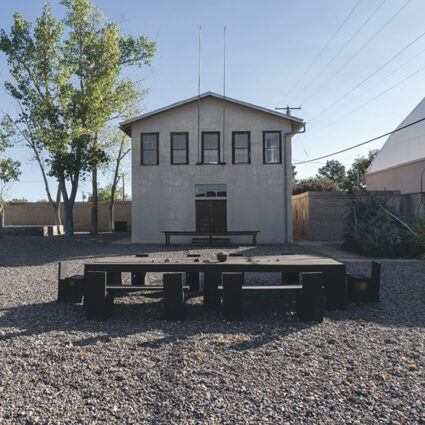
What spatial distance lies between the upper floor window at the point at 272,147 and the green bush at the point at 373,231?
3.85 meters

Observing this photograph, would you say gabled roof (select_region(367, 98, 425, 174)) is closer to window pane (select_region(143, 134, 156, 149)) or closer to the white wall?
the white wall

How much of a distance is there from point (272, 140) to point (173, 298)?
40.4ft

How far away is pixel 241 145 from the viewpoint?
621 inches

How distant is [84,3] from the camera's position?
18203mm

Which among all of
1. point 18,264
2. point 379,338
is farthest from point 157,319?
point 18,264

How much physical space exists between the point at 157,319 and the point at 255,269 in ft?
4.73

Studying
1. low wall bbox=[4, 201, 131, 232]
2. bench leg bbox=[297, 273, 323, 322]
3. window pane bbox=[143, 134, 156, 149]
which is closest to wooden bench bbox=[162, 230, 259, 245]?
window pane bbox=[143, 134, 156, 149]

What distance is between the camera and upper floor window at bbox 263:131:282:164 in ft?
51.4

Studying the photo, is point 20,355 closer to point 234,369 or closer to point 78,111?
point 234,369

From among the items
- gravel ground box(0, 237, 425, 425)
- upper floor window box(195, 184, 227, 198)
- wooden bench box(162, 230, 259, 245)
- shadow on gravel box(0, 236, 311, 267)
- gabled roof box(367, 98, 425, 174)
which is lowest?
gravel ground box(0, 237, 425, 425)

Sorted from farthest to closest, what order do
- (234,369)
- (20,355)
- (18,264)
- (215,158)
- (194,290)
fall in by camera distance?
(215,158), (18,264), (194,290), (20,355), (234,369)

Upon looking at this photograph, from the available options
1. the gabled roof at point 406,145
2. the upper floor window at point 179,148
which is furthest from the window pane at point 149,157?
the gabled roof at point 406,145

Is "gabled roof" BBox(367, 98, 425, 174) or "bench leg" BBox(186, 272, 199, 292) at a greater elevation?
"gabled roof" BBox(367, 98, 425, 174)

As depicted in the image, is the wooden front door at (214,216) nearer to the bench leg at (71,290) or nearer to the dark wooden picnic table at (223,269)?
the bench leg at (71,290)
